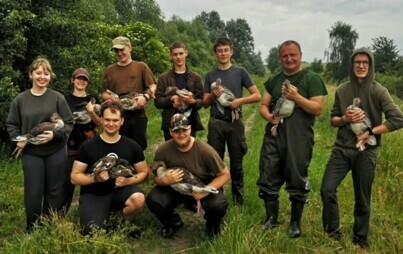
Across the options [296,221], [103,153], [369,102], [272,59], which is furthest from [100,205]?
[272,59]

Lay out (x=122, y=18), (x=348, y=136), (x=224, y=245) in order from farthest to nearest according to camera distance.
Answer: (x=122, y=18) < (x=348, y=136) < (x=224, y=245)

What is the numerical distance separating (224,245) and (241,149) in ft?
5.57

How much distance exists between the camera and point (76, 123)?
16.2 ft

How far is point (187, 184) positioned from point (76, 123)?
1.70m

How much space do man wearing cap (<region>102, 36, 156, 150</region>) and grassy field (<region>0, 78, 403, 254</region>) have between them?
120 cm

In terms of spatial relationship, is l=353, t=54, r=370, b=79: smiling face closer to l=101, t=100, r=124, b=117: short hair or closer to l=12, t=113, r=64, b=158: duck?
l=101, t=100, r=124, b=117: short hair

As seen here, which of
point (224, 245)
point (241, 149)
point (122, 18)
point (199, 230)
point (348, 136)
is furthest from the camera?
point (122, 18)

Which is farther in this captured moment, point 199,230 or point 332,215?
point 199,230

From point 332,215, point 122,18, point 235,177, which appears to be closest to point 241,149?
point 235,177

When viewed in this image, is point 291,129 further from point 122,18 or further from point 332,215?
point 122,18

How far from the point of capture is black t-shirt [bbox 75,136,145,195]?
4.39m

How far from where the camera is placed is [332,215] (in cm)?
439

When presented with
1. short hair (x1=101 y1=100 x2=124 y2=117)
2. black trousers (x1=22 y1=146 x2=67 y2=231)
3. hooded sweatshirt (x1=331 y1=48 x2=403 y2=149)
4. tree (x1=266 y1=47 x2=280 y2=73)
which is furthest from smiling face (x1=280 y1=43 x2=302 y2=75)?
tree (x1=266 y1=47 x2=280 y2=73)

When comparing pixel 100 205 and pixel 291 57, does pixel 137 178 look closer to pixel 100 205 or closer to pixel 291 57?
pixel 100 205
